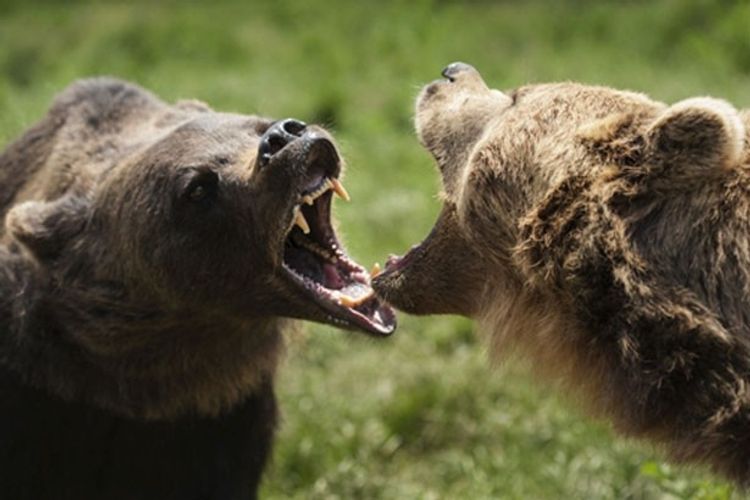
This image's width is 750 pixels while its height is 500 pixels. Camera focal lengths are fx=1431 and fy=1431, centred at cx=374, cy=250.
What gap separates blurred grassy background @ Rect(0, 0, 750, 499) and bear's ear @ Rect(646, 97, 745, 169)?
854mm

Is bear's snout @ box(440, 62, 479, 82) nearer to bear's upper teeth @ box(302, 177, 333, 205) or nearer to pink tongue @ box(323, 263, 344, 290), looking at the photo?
bear's upper teeth @ box(302, 177, 333, 205)

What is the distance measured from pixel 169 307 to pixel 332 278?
0.59 meters

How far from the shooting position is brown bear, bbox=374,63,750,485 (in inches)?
142

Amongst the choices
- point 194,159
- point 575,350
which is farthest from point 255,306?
point 575,350

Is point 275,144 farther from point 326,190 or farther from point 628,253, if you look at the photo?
point 628,253

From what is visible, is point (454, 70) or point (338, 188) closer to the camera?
point (454, 70)

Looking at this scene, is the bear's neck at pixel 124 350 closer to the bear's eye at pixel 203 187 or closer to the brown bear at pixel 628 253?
the bear's eye at pixel 203 187

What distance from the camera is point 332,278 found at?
511cm

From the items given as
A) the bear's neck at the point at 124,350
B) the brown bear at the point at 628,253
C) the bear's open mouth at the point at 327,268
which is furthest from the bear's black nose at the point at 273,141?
the brown bear at the point at 628,253

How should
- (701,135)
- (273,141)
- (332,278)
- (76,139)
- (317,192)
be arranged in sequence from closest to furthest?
1. (701,135)
2. (273,141)
3. (317,192)
4. (332,278)
5. (76,139)

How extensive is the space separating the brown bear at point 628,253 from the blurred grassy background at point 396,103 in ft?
0.93

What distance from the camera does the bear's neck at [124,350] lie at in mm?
5148

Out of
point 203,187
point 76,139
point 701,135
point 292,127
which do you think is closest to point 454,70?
point 292,127

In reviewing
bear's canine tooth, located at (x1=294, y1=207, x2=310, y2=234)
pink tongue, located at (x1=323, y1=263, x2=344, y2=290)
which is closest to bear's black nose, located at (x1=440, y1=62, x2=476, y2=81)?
bear's canine tooth, located at (x1=294, y1=207, x2=310, y2=234)
